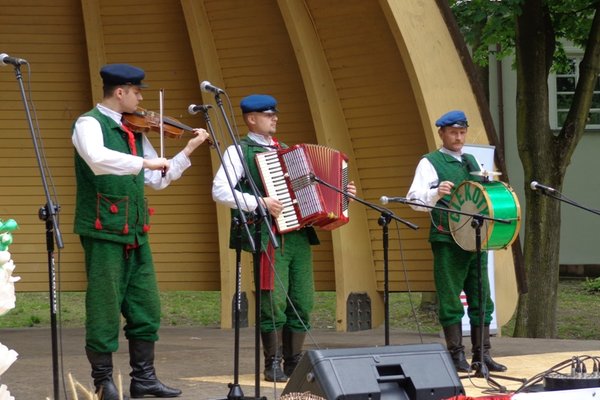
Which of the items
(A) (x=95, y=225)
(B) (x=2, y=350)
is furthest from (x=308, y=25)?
(B) (x=2, y=350)

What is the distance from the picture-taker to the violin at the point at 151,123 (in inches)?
226

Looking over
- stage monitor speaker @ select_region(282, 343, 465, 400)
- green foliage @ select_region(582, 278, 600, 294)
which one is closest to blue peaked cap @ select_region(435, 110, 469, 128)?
stage monitor speaker @ select_region(282, 343, 465, 400)

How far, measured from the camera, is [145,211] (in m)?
6.10

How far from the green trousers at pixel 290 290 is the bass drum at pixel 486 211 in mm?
1050

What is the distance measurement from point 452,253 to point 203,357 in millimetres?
2175

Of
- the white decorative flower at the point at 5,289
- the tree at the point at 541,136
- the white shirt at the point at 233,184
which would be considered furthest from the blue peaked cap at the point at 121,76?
the tree at the point at 541,136

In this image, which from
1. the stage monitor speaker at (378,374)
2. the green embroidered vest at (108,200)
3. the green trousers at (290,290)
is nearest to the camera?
the stage monitor speaker at (378,374)

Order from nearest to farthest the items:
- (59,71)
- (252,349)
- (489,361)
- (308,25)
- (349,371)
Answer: (349,371) < (489,361) < (252,349) < (308,25) < (59,71)

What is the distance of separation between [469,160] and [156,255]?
14.2 ft

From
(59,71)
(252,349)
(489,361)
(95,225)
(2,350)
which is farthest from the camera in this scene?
(59,71)

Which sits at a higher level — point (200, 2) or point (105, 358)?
point (200, 2)

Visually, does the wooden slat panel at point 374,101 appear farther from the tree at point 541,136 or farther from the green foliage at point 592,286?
the green foliage at point 592,286

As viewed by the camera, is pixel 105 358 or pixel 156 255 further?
pixel 156 255

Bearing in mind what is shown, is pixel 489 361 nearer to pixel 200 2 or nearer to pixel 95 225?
pixel 95 225
